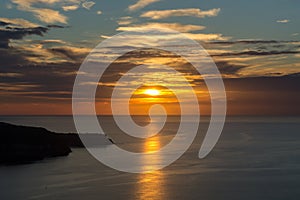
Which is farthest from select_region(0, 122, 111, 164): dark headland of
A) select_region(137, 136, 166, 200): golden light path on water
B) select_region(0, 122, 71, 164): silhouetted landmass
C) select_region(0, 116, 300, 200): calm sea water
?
select_region(137, 136, 166, 200): golden light path on water

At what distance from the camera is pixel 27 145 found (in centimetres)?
8312

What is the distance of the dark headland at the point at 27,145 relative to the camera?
7906 cm

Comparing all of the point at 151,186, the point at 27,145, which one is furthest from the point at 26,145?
the point at 151,186

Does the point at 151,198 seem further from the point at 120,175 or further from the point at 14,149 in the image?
the point at 14,149

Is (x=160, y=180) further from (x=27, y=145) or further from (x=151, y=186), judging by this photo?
(x=27, y=145)

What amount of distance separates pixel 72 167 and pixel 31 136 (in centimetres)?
1846

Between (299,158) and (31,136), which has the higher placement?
(31,136)

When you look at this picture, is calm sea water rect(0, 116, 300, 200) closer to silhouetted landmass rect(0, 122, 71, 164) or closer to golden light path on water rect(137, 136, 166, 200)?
golden light path on water rect(137, 136, 166, 200)

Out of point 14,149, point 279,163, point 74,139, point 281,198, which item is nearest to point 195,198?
point 281,198

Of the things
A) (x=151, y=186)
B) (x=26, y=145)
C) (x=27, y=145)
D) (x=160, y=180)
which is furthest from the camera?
(x=27, y=145)

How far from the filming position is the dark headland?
3113 inches

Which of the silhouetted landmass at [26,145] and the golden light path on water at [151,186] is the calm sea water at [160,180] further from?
the silhouetted landmass at [26,145]

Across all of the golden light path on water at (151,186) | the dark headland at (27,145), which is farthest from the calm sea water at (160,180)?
the dark headland at (27,145)

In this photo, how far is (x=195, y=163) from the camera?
3164 inches
